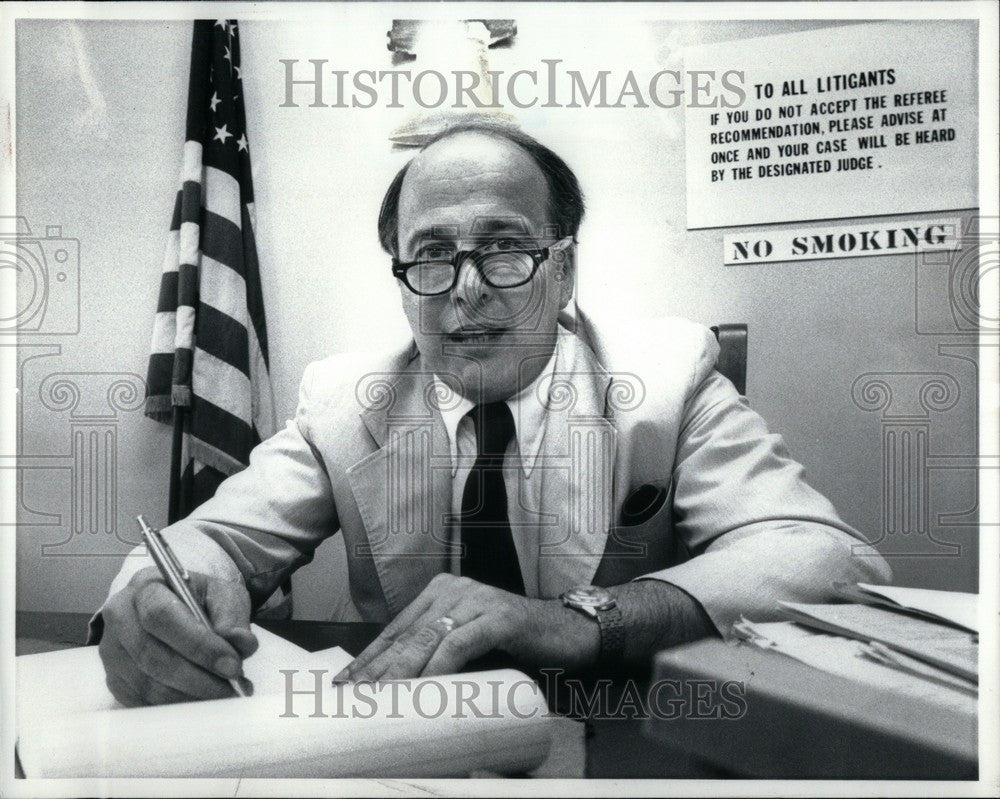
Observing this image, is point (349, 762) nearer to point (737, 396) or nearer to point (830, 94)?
point (737, 396)

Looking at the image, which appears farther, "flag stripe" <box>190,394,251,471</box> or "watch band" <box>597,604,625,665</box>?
"flag stripe" <box>190,394,251,471</box>

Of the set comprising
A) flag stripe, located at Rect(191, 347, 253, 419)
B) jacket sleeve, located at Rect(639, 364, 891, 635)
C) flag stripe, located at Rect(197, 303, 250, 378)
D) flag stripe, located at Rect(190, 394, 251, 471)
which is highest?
flag stripe, located at Rect(197, 303, 250, 378)

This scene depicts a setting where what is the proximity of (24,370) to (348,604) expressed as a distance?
97cm

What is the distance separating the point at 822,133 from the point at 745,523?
0.93 m

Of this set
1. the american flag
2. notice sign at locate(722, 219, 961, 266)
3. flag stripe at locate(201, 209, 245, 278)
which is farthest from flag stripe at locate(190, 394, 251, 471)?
notice sign at locate(722, 219, 961, 266)

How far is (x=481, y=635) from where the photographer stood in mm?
2193

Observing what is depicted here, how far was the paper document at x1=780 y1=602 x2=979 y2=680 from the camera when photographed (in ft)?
7.11

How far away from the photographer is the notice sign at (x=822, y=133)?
7.51 ft

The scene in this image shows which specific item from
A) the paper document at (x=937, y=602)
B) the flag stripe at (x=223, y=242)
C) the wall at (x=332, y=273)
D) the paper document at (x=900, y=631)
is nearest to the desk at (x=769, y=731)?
the paper document at (x=900, y=631)

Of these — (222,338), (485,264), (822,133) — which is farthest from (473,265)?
(822,133)

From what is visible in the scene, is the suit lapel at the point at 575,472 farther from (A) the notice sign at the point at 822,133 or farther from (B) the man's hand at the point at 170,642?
(B) the man's hand at the point at 170,642

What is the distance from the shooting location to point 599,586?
7.32ft

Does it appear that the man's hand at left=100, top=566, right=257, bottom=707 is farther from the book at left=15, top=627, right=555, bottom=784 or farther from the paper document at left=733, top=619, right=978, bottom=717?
the paper document at left=733, top=619, right=978, bottom=717

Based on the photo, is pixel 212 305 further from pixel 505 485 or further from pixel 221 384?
pixel 505 485
